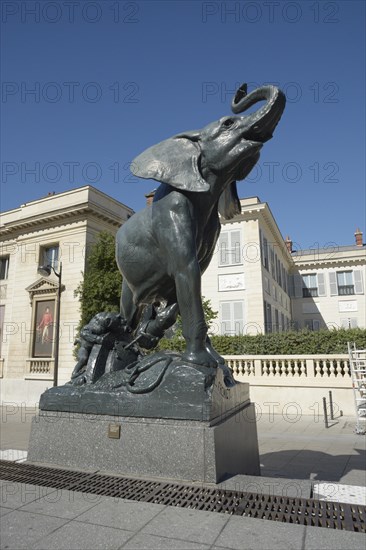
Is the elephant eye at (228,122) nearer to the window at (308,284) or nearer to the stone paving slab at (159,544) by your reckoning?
the stone paving slab at (159,544)

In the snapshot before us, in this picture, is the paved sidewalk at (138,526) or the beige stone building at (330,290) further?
the beige stone building at (330,290)

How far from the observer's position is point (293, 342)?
46.1ft

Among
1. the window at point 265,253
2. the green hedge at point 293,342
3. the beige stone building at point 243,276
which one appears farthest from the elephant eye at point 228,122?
the window at point 265,253

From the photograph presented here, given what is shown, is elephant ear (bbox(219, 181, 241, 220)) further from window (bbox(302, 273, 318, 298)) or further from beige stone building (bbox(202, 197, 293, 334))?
window (bbox(302, 273, 318, 298))

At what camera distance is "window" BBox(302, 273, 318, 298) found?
35062mm

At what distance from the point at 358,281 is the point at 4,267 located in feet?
90.2

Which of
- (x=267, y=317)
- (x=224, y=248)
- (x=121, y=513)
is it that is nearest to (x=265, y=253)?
(x=224, y=248)

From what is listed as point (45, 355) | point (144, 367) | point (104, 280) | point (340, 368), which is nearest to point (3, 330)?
point (45, 355)

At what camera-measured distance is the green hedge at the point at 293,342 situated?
44.0 ft

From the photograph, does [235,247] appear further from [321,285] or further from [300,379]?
[321,285]

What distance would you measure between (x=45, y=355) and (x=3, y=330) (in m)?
3.92

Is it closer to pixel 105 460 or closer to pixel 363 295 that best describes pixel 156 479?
pixel 105 460

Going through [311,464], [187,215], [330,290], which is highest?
[330,290]

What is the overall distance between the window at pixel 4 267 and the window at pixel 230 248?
13522 millimetres
